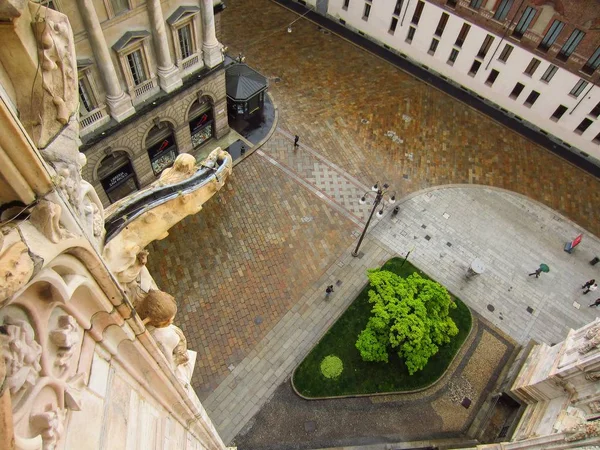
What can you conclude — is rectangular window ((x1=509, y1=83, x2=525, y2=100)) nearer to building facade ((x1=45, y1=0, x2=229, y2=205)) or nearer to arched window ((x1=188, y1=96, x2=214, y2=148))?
building facade ((x1=45, y1=0, x2=229, y2=205))

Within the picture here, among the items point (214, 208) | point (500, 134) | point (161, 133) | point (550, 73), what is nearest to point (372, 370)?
point (214, 208)

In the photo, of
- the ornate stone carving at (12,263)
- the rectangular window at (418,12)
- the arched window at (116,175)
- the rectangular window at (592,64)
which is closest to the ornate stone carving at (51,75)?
the ornate stone carving at (12,263)

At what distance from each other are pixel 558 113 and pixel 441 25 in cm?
1094

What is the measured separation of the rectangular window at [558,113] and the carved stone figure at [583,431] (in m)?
23.9

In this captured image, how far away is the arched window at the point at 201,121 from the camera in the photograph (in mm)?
26883

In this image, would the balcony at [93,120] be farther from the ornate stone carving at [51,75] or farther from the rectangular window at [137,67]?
the ornate stone carving at [51,75]

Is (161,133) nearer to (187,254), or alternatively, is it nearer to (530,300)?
(187,254)

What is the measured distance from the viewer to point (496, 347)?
24125 mm

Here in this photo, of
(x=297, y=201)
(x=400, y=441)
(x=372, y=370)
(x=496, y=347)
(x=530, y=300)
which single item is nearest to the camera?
(x=400, y=441)

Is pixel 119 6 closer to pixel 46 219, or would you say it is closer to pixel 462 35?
pixel 46 219

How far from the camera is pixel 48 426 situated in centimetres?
349

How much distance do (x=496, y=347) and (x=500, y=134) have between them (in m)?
17.1

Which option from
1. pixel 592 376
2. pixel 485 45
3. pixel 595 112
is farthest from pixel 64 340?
pixel 595 112

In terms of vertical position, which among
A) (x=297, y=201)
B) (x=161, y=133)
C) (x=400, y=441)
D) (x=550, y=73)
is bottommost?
(x=400, y=441)
